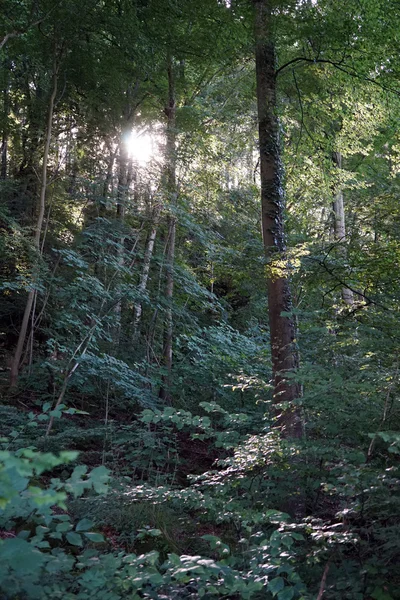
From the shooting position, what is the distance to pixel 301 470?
3.51m

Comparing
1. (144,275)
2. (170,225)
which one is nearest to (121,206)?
(170,225)

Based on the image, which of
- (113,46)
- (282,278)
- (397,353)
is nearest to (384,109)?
(282,278)

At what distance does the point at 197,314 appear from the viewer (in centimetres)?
1075

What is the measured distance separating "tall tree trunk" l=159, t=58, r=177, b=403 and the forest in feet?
0.18

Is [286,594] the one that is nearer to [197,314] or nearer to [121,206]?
[121,206]

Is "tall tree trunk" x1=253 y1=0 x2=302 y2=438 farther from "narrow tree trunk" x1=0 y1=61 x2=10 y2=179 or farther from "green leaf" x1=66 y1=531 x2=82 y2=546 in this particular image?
"narrow tree trunk" x1=0 y1=61 x2=10 y2=179

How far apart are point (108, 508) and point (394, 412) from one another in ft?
8.89

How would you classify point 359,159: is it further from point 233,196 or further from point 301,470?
point 301,470

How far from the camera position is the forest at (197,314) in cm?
269

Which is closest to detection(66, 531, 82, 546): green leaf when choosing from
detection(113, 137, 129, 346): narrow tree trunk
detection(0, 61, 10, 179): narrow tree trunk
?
detection(113, 137, 129, 346): narrow tree trunk

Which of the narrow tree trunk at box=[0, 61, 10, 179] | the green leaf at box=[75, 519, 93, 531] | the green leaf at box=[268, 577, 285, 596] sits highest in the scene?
the narrow tree trunk at box=[0, 61, 10, 179]

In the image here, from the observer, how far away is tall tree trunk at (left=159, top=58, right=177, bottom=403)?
8.84 meters

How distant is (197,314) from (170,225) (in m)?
2.27

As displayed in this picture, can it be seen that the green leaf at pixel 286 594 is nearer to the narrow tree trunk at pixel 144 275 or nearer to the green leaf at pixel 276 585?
the green leaf at pixel 276 585
